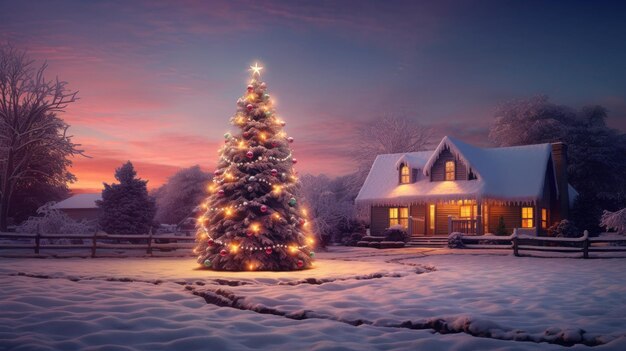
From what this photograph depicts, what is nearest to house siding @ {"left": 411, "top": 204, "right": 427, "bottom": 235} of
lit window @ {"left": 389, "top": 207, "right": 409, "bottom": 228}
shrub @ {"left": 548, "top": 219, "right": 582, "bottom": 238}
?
lit window @ {"left": 389, "top": 207, "right": 409, "bottom": 228}

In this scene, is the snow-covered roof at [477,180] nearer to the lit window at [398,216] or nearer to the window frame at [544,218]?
the lit window at [398,216]

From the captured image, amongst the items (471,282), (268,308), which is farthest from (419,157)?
(268,308)

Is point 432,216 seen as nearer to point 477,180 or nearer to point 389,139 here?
point 477,180

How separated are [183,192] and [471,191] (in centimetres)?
4364

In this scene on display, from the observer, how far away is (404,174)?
124 feet

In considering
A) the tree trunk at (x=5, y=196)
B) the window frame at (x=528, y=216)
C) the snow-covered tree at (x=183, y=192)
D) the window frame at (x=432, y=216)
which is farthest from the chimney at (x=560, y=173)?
the snow-covered tree at (x=183, y=192)

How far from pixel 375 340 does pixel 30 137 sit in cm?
3323

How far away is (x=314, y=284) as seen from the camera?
40.4 ft

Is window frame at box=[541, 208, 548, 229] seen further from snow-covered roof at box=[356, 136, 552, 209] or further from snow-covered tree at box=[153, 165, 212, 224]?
snow-covered tree at box=[153, 165, 212, 224]

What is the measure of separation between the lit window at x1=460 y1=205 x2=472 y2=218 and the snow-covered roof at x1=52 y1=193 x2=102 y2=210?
44.6 metres

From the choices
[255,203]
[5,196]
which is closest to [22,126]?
[5,196]

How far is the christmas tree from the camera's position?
1567 centimetres

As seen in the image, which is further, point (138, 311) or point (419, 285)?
point (419, 285)

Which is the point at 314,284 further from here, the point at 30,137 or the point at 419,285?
the point at 30,137
